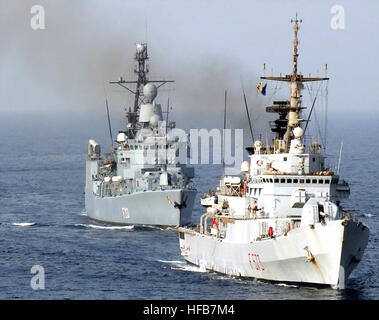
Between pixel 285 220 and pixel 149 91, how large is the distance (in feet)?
117

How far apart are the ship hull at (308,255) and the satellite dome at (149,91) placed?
32.7 m

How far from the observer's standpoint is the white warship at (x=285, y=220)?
48562 mm

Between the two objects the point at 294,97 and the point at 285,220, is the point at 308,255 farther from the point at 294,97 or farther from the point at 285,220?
the point at 294,97

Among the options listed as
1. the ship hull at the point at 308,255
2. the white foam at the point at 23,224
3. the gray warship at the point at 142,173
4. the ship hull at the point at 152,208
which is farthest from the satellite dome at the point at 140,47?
the ship hull at the point at 308,255

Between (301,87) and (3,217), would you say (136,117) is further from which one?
(301,87)

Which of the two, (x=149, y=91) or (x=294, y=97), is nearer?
(x=294, y=97)

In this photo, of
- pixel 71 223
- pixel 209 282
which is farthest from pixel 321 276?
pixel 71 223

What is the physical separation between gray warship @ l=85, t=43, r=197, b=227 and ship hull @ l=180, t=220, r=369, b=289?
23.2 meters

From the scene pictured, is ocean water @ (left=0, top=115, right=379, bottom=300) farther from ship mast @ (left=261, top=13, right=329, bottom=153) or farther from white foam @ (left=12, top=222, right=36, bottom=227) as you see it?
ship mast @ (left=261, top=13, right=329, bottom=153)

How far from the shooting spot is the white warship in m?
48.6

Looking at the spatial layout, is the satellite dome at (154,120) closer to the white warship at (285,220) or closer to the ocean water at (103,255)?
the ocean water at (103,255)

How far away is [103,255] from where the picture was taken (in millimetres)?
62781

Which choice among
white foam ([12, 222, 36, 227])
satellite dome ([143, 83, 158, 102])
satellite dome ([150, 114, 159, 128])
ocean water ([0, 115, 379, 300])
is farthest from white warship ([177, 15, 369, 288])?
satellite dome ([143, 83, 158, 102])

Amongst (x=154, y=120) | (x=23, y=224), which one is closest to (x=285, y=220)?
(x=23, y=224)
